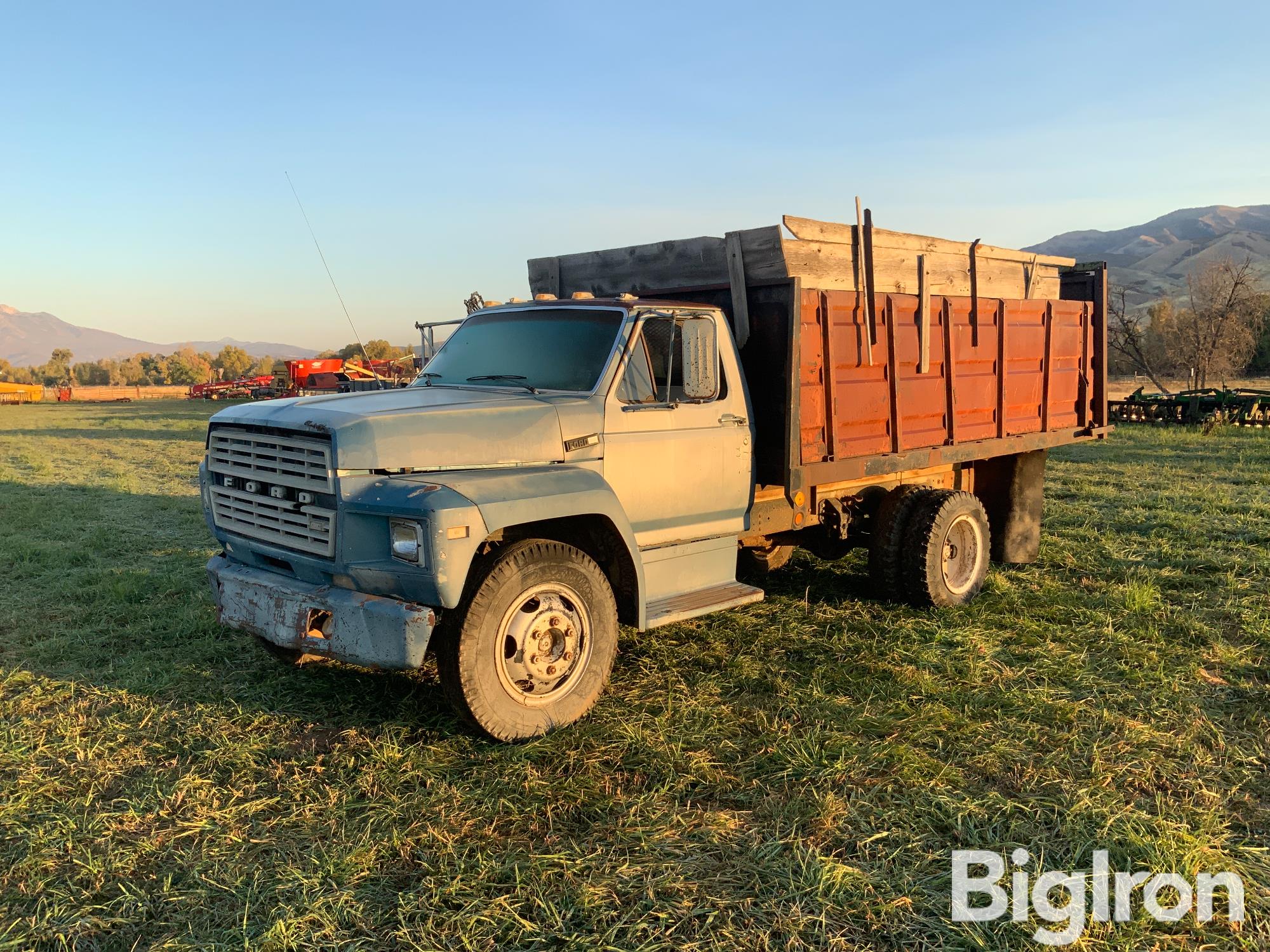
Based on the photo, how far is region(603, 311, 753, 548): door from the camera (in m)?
4.85

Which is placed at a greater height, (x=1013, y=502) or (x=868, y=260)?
(x=868, y=260)

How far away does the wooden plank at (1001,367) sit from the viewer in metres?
6.92

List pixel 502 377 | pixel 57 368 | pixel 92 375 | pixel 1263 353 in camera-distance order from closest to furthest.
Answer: pixel 502 377, pixel 1263 353, pixel 92 375, pixel 57 368

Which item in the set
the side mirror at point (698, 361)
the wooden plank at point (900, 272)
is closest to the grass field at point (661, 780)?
the side mirror at point (698, 361)

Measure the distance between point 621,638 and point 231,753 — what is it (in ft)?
8.62

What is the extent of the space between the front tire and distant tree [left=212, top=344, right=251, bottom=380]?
73.5m

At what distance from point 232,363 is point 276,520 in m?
75.8

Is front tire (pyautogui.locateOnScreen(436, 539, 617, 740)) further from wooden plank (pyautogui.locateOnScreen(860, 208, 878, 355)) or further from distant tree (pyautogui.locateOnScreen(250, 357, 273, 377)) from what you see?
distant tree (pyautogui.locateOnScreen(250, 357, 273, 377))

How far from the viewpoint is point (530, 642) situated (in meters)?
4.32

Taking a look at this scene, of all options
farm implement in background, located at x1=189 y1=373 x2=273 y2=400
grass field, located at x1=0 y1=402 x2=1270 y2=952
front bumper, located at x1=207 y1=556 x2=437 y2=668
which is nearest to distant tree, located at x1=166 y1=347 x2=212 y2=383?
farm implement in background, located at x1=189 y1=373 x2=273 y2=400

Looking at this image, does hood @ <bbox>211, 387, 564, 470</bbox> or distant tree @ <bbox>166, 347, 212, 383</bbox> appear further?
distant tree @ <bbox>166, 347, 212, 383</bbox>

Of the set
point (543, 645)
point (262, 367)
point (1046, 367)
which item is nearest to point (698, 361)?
point (543, 645)

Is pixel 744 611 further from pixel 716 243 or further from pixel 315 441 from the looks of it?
pixel 315 441

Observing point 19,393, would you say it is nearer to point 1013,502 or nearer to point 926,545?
point 1013,502
